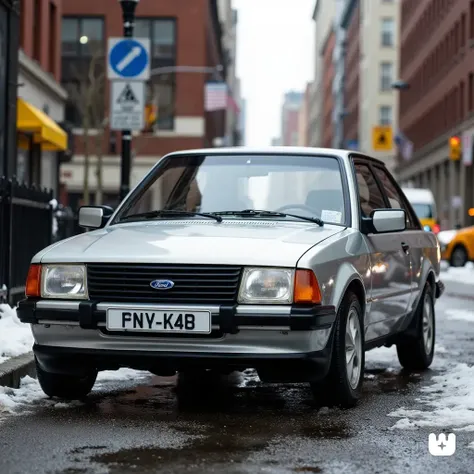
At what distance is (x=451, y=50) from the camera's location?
61844mm

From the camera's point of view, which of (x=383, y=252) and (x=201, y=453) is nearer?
(x=201, y=453)

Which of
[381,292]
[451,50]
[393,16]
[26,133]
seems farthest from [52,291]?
[393,16]

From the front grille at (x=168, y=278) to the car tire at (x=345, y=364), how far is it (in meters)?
0.75

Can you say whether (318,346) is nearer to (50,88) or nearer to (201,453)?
(201,453)

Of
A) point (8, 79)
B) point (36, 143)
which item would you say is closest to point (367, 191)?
point (8, 79)

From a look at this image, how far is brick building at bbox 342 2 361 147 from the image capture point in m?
114

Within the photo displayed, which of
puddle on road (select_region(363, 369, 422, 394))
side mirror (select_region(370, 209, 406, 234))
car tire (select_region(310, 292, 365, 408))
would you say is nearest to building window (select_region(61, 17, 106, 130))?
puddle on road (select_region(363, 369, 422, 394))

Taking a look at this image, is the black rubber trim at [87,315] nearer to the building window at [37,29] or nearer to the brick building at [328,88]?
the building window at [37,29]

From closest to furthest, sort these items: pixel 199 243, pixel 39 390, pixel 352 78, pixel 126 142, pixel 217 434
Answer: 1. pixel 217 434
2. pixel 199 243
3. pixel 39 390
4. pixel 126 142
5. pixel 352 78

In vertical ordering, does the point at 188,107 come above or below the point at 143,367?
above

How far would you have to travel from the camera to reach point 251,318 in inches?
256

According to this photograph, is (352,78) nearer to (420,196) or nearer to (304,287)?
(420,196)

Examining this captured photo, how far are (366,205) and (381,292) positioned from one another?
61 centimetres

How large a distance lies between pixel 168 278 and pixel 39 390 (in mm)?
1647
